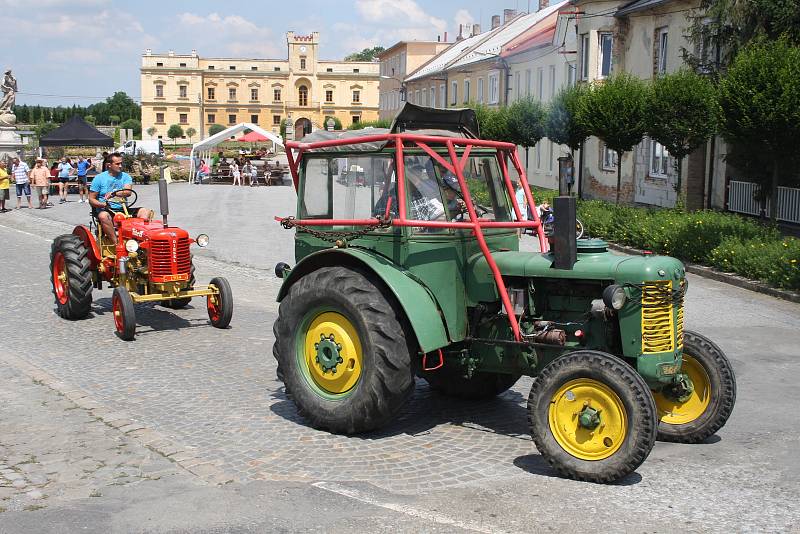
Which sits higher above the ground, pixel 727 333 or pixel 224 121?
pixel 224 121

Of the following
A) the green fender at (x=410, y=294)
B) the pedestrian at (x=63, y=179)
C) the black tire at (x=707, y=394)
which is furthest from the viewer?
the pedestrian at (x=63, y=179)

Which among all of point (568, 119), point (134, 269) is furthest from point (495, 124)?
point (134, 269)

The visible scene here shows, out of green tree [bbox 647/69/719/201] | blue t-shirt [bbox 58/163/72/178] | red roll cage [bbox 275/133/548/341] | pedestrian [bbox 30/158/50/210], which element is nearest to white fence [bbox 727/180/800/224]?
green tree [bbox 647/69/719/201]

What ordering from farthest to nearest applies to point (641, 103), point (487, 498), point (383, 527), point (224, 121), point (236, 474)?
1. point (224, 121)
2. point (641, 103)
3. point (236, 474)
4. point (487, 498)
5. point (383, 527)

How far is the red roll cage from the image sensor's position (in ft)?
21.2

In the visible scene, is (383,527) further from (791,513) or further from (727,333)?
(727,333)

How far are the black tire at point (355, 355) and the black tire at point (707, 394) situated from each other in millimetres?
2007

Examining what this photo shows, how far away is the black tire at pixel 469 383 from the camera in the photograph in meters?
7.60

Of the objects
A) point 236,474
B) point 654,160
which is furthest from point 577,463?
point 654,160

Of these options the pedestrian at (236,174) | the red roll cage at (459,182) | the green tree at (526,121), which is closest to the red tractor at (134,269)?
the red roll cage at (459,182)

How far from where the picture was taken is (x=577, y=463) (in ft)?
19.0

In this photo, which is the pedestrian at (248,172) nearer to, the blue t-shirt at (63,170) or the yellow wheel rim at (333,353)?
the blue t-shirt at (63,170)

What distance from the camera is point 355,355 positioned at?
672cm

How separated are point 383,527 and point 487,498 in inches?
31.4
